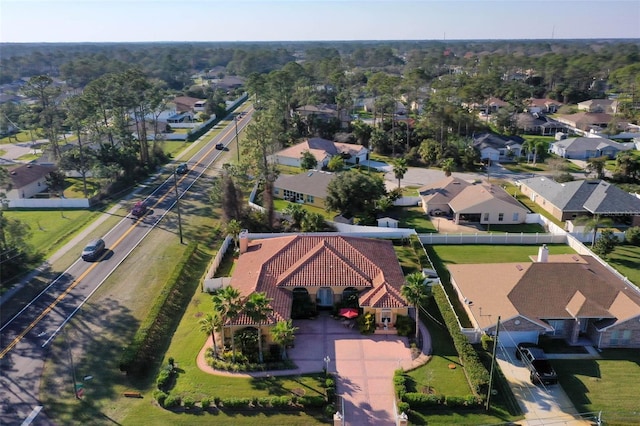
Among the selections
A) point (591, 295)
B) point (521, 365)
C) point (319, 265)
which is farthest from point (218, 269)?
point (591, 295)

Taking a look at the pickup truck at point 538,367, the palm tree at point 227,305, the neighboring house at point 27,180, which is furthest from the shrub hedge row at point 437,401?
the neighboring house at point 27,180

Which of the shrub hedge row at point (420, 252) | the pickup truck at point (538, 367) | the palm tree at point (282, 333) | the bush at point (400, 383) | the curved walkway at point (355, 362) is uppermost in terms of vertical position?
the palm tree at point (282, 333)

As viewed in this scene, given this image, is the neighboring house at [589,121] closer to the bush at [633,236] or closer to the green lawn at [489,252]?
the bush at [633,236]

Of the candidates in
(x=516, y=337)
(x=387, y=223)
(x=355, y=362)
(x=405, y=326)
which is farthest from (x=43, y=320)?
(x=516, y=337)

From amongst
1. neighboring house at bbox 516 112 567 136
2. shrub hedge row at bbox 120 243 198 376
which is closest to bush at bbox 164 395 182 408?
shrub hedge row at bbox 120 243 198 376

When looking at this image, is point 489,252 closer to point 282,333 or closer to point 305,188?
point 305,188

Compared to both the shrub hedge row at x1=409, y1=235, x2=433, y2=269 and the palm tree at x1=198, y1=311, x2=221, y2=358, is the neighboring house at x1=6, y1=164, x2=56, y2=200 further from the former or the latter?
the shrub hedge row at x1=409, y1=235, x2=433, y2=269

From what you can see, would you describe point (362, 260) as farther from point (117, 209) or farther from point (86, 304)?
point (117, 209)
